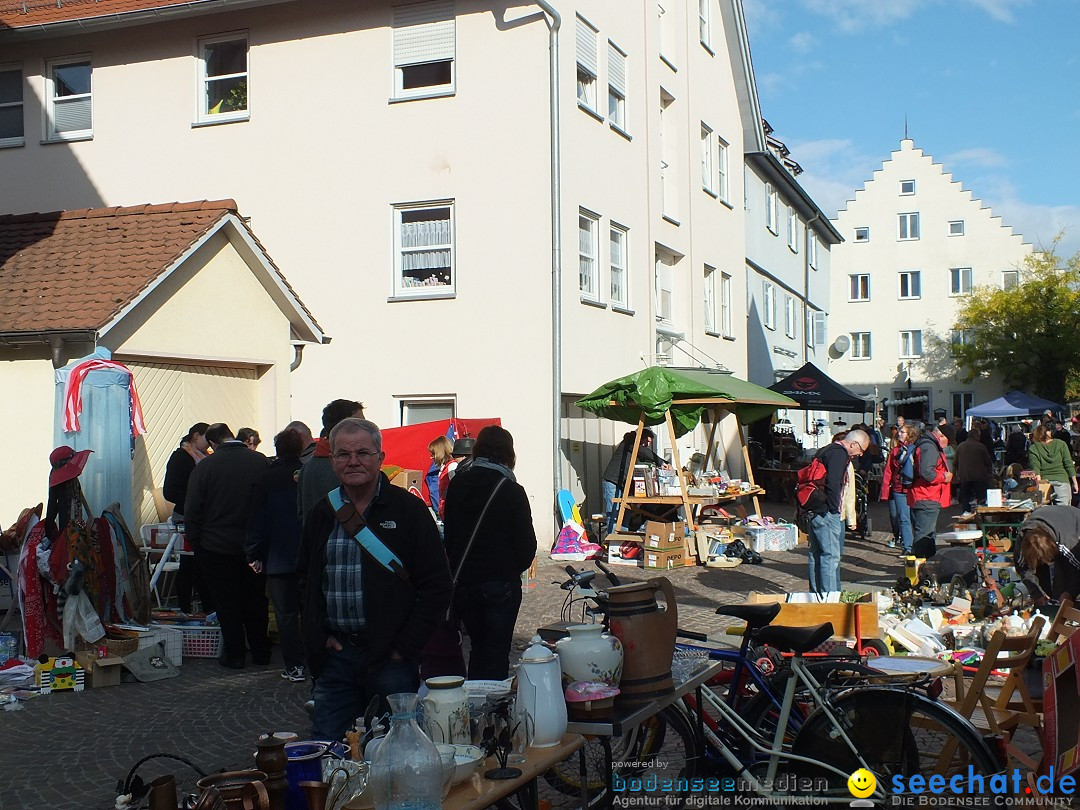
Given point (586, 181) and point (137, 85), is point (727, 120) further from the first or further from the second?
point (137, 85)

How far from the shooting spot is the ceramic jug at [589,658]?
4.52m

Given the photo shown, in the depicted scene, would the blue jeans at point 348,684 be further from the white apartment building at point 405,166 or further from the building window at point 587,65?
the building window at point 587,65

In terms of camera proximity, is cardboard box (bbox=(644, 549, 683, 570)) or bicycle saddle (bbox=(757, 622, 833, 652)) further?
cardboard box (bbox=(644, 549, 683, 570))

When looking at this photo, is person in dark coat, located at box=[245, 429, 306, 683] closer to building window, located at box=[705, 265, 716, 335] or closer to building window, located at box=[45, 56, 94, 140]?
building window, located at box=[45, 56, 94, 140]

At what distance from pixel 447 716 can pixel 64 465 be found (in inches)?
253

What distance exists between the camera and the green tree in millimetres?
45531

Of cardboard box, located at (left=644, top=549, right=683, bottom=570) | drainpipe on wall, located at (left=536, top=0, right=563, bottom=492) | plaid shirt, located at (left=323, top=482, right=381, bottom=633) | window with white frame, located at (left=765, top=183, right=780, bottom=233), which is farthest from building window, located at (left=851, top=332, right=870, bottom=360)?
plaid shirt, located at (left=323, top=482, right=381, bottom=633)

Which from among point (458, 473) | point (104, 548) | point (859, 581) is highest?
point (458, 473)

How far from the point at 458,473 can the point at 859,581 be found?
8535 mm

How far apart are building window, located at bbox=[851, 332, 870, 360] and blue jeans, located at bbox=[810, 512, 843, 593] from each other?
1676 inches

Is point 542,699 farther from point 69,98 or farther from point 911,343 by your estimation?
point 911,343

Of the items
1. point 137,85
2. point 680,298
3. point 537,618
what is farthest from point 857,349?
point 537,618

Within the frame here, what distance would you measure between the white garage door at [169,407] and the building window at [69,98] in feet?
30.4

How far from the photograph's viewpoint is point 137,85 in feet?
65.6
